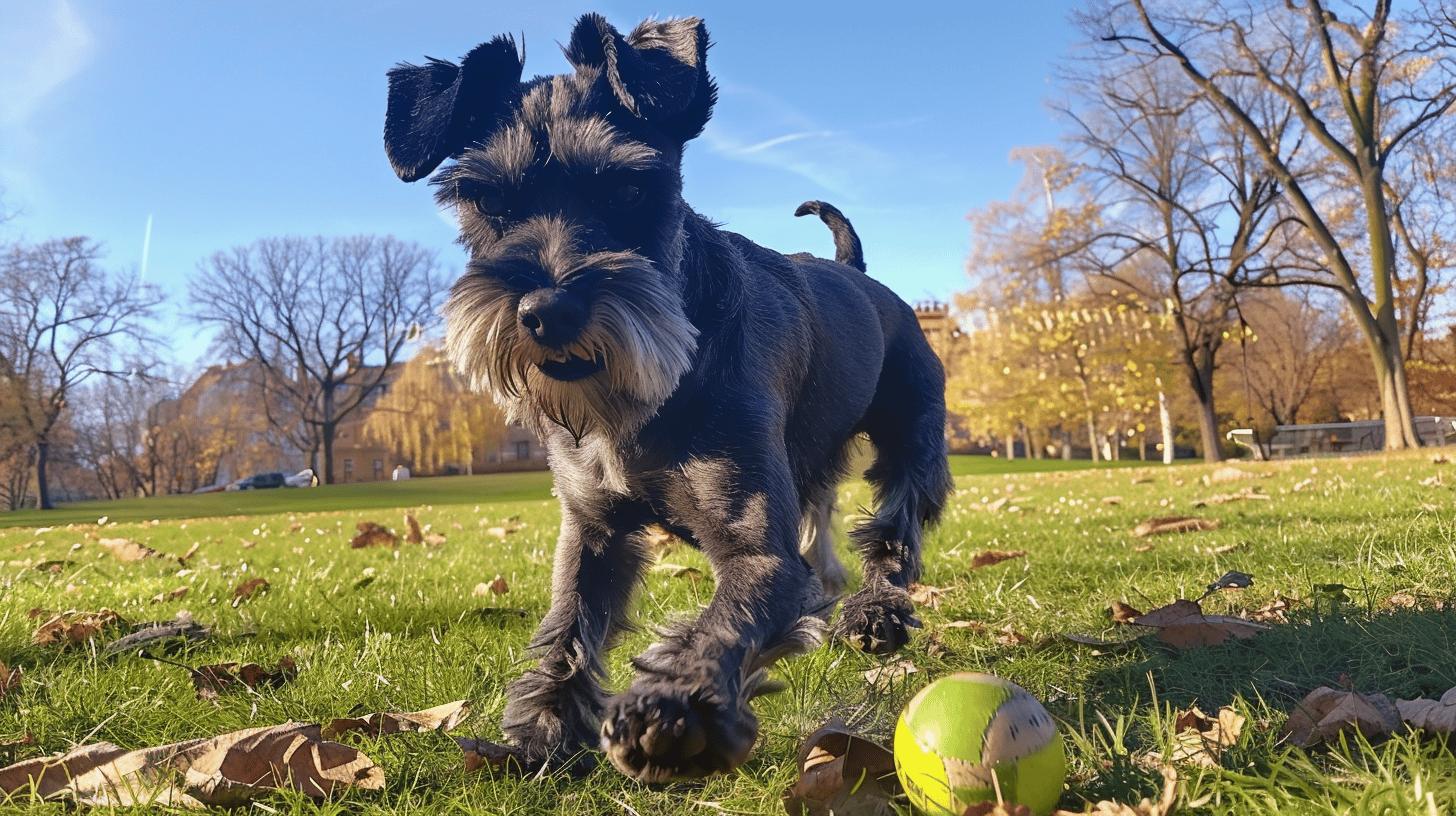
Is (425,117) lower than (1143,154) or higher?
lower

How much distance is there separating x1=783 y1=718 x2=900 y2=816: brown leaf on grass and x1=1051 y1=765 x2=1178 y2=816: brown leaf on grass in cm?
35

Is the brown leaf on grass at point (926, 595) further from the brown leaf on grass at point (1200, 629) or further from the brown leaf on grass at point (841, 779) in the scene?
the brown leaf on grass at point (841, 779)

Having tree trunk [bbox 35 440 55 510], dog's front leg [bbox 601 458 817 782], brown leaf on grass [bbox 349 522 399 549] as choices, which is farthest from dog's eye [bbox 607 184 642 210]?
tree trunk [bbox 35 440 55 510]

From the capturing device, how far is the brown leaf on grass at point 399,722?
2455 mm

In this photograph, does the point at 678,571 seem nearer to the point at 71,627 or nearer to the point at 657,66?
the point at 71,627

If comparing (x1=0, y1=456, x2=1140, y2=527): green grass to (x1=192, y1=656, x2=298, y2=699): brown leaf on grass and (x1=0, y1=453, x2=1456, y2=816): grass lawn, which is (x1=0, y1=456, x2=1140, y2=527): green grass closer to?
(x1=0, y1=453, x2=1456, y2=816): grass lawn

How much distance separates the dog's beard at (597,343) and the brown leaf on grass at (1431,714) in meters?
1.89

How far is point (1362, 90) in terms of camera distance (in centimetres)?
2097

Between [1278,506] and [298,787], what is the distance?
736cm

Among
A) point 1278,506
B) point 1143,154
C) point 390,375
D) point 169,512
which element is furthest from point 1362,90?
point 390,375

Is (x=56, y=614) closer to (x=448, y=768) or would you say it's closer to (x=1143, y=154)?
(x=448, y=768)

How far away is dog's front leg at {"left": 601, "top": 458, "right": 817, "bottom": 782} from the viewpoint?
1883 millimetres

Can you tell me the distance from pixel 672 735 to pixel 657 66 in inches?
69.7

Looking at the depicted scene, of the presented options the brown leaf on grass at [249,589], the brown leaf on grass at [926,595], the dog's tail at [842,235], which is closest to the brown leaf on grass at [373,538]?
the brown leaf on grass at [249,589]
